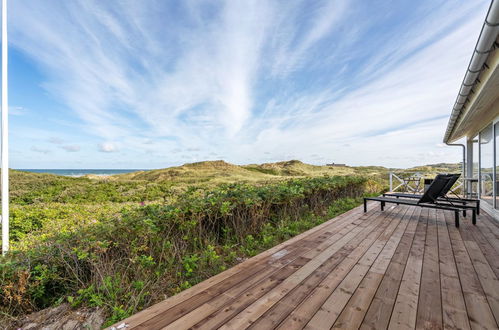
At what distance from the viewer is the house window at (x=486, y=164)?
473 cm

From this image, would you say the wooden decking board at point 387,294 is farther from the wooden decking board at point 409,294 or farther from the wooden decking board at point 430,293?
the wooden decking board at point 430,293

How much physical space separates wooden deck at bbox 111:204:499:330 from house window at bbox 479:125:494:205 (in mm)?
2806

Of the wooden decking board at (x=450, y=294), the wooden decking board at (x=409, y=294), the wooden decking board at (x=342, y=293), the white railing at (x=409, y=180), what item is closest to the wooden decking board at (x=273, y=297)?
the wooden decking board at (x=342, y=293)

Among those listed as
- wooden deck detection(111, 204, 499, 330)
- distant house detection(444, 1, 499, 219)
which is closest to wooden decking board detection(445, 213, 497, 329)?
wooden deck detection(111, 204, 499, 330)

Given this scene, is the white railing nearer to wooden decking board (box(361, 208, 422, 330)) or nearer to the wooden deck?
the wooden deck

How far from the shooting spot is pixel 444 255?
95.1 inches

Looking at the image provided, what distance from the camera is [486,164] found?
5055 millimetres

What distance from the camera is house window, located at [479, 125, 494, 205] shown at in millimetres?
4729

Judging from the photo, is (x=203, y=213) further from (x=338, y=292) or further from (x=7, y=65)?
(x=7, y=65)

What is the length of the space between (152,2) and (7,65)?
14.5ft

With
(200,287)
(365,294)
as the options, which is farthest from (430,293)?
(200,287)

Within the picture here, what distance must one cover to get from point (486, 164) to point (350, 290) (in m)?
5.83

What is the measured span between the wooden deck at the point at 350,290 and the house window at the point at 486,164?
9.21 ft

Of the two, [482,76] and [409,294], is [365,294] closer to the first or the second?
[409,294]
